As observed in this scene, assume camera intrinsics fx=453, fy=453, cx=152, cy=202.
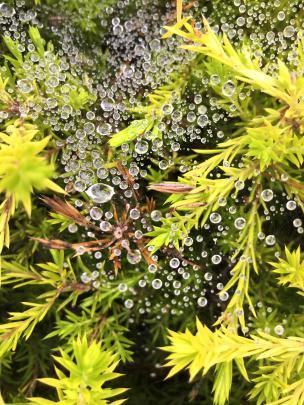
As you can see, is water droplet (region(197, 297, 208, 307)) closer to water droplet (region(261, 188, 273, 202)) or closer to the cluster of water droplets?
the cluster of water droplets

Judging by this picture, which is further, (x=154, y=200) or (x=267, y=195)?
(x=154, y=200)

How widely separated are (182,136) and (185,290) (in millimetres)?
336

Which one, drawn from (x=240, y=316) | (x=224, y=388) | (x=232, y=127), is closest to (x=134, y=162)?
(x=232, y=127)

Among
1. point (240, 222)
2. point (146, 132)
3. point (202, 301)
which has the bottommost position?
point (202, 301)

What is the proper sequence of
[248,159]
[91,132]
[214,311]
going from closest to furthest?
1. [248,159]
2. [91,132]
3. [214,311]

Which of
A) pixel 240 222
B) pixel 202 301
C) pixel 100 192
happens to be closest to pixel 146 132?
pixel 100 192

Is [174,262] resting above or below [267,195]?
below

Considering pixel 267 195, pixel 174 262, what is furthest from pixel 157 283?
pixel 267 195

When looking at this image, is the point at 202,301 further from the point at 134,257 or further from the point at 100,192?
the point at 100,192

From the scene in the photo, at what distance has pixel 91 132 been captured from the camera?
0.93 metres

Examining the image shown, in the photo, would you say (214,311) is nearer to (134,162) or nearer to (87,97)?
(134,162)

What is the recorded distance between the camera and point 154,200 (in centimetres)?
102

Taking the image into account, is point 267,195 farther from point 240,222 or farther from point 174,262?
point 174,262

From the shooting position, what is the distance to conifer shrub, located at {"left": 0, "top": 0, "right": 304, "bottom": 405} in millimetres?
801
